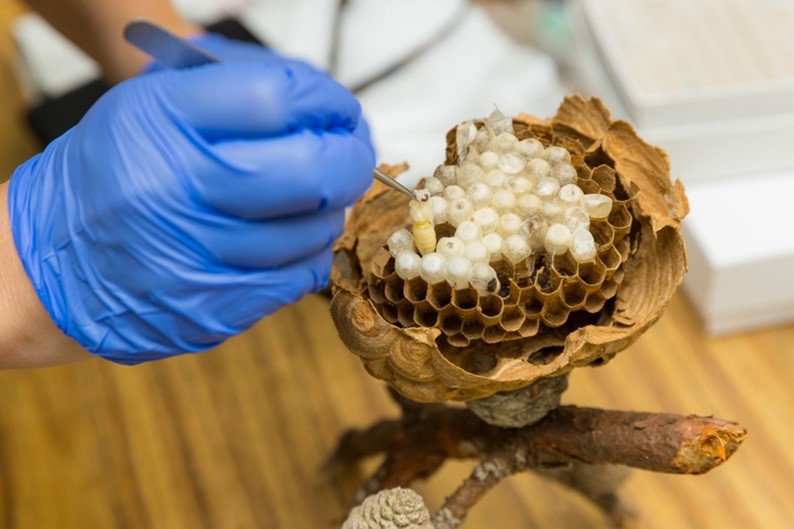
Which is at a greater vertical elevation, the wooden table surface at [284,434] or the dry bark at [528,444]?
the dry bark at [528,444]

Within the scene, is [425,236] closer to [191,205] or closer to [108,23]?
[191,205]

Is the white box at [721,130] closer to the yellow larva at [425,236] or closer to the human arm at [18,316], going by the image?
the yellow larva at [425,236]

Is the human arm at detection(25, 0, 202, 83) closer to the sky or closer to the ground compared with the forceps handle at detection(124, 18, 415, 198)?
closer to the ground

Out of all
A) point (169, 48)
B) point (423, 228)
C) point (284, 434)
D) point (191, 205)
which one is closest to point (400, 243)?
point (423, 228)

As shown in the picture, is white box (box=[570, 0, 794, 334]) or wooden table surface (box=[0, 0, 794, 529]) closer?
wooden table surface (box=[0, 0, 794, 529])

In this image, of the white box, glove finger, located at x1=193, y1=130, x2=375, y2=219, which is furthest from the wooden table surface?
glove finger, located at x1=193, y1=130, x2=375, y2=219

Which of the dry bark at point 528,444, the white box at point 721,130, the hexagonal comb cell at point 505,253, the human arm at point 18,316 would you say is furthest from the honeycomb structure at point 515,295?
→ the white box at point 721,130

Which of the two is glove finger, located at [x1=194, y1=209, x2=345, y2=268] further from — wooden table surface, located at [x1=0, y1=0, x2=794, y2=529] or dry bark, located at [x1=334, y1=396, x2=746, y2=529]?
wooden table surface, located at [x1=0, y1=0, x2=794, y2=529]
